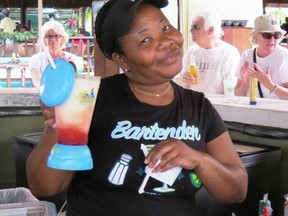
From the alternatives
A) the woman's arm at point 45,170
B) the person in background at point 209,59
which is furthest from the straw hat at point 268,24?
the woman's arm at point 45,170

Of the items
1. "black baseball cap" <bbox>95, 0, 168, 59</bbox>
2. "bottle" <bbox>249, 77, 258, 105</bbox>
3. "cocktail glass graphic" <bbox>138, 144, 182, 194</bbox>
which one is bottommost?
"cocktail glass graphic" <bbox>138, 144, 182, 194</bbox>

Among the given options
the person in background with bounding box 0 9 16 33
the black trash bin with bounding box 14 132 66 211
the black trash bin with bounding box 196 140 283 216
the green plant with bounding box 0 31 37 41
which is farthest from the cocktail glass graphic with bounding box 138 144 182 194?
the person in background with bounding box 0 9 16 33

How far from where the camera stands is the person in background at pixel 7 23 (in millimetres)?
7053

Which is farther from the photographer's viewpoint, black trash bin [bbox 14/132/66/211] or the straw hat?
the straw hat

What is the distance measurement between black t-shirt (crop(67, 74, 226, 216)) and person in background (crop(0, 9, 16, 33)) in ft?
20.0

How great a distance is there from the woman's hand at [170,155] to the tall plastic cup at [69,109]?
0.53 ft

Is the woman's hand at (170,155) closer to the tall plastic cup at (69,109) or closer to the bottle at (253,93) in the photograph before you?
the tall plastic cup at (69,109)

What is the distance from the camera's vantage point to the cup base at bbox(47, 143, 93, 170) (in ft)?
3.72

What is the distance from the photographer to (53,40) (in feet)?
15.9

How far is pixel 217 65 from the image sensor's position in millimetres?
4285

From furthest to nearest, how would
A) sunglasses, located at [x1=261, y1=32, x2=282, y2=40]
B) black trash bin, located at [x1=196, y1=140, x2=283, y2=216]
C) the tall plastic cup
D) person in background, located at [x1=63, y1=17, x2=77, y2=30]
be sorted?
person in background, located at [x1=63, y1=17, x2=77, y2=30], sunglasses, located at [x1=261, y1=32, x2=282, y2=40], black trash bin, located at [x1=196, y1=140, x2=283, y2=216], the tall plastic cup

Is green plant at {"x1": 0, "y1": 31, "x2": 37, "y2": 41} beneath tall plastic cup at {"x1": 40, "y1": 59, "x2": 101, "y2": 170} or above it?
above

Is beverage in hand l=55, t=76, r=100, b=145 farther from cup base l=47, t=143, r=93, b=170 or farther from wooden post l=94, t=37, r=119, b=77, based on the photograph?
wooden post l=94, t=37, r=119, b=77

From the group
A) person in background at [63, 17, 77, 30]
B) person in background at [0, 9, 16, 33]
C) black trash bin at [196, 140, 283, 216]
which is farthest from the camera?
person in background at [0, 9, 16, 33]
